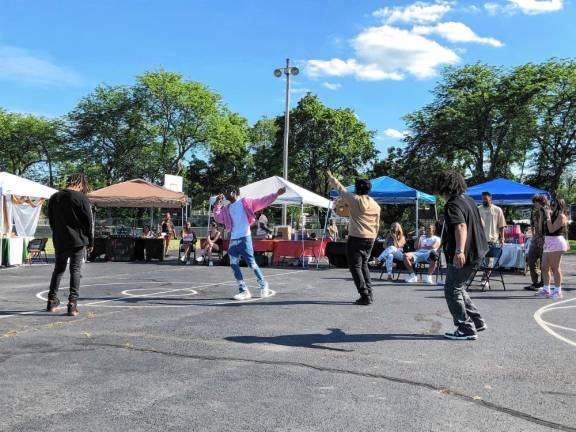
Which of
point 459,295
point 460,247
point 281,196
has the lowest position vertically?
point 459,295

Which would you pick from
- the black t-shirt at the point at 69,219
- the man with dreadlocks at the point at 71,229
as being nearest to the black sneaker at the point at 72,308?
the man with dreadlocks at the point at 71,229

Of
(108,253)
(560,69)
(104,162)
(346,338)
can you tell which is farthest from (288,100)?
(104,162)

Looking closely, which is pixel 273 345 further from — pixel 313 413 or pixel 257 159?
pixel 257 159

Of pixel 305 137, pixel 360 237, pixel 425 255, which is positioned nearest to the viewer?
pixel 360 237

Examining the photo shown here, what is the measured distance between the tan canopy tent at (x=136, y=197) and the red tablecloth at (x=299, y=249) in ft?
16.3

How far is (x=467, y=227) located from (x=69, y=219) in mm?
5050

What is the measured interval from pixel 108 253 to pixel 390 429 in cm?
1718

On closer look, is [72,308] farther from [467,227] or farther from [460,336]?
[467,227]

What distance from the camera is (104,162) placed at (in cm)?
5259

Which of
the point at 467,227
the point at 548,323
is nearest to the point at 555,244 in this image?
the point at 548,323

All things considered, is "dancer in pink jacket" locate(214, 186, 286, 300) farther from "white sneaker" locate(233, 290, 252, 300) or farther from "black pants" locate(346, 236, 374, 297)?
"black pants" locate(346, 236, 374, 297)

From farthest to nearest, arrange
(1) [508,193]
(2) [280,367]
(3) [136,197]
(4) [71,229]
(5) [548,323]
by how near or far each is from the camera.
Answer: (3) [136,197] → (1) [508,193] → (4) [71,229] → (5) [548,323] → (2) [280,367]

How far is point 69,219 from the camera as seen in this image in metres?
7.30

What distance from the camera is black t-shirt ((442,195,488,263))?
19.4ft
